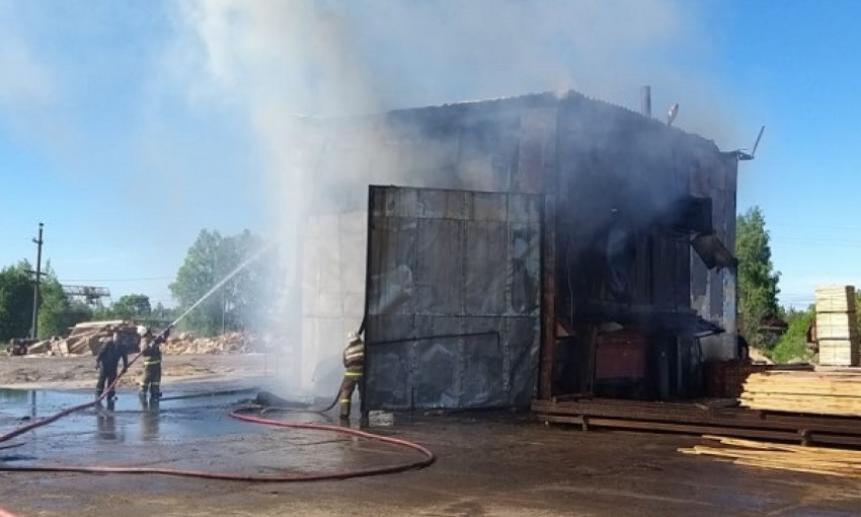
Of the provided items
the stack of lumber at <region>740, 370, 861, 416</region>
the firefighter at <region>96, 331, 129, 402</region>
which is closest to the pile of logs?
the firefighter at <region>96, 331, 129, 402</region>

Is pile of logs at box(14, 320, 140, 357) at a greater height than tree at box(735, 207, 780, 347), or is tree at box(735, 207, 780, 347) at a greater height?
tree at box(735, 207, 780, 347)

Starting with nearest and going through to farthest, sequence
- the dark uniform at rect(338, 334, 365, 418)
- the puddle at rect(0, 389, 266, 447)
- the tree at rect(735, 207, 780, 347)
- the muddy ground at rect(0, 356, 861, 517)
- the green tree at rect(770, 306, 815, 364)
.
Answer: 1. the muddy ground at rect(0, 356, 861, 517)
2. the puddle at rect(0, 389, 266, 447)
3. the dark uniform at rect(338, 334, 365, 418)
4. the green tree at rect(770, 306, 815, 364)
5. the tree at rect(735, 207, 780, 347)

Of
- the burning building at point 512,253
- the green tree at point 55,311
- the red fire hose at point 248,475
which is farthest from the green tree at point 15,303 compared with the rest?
the red fire hose at point 248,475

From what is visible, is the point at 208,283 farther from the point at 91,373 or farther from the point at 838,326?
the point at 838,326

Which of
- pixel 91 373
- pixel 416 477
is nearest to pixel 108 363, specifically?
pixel 416 477

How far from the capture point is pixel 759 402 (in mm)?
10867

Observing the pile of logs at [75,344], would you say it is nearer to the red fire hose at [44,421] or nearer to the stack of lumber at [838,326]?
the red fire hose at [44,421]

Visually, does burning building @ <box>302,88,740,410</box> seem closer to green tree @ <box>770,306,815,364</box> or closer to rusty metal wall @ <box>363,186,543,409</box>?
rusty metal wall @ <box>363,186,543,409</box>

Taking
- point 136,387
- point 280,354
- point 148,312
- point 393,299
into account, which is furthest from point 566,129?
point 148,312

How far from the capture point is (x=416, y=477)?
27.5 feet

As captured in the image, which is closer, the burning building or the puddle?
the puddle

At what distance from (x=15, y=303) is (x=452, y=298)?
55050mm

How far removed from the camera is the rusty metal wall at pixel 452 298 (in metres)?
13.5

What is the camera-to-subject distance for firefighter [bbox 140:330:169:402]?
15859 millimetres
